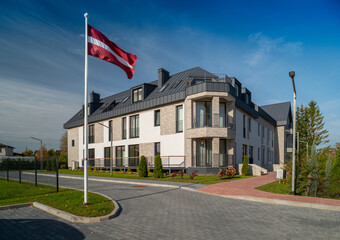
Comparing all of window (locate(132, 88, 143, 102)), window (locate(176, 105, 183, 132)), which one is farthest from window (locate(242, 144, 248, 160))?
window (locate(132, 88, 143, 102))

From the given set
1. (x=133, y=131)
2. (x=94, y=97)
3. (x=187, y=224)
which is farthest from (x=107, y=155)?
(x=187, y=224)

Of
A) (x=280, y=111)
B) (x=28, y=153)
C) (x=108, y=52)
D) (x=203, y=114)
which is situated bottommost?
(x=28, y=153)

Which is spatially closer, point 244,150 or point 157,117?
point 157,117

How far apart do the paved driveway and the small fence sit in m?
4.41

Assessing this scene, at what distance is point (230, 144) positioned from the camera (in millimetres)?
22922

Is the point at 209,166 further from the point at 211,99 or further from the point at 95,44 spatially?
the point at 95,44

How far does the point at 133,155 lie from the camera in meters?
28.5

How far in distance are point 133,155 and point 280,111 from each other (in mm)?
29609

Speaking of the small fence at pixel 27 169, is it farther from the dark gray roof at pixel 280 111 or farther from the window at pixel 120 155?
the dark gray roof at pixel 280 111

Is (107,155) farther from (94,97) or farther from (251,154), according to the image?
(251,154)

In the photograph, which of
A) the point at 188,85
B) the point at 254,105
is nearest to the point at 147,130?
the point at 188,85

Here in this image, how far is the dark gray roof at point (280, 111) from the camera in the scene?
4213cm

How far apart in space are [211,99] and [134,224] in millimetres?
17234

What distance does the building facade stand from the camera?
21.6m
